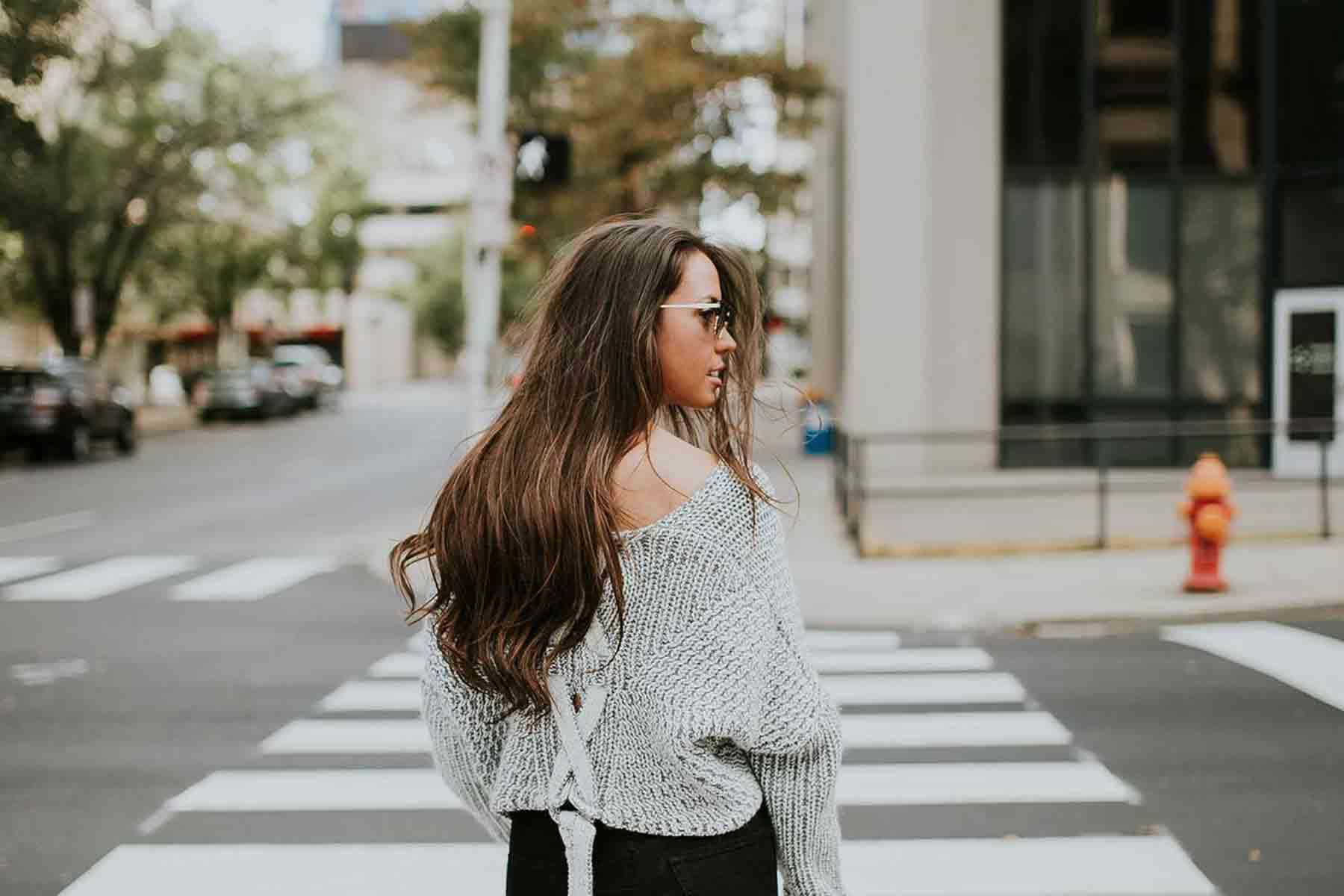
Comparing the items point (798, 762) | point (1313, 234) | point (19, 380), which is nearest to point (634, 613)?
point (798, 762)

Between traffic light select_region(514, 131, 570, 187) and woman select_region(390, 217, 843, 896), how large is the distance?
11921mm

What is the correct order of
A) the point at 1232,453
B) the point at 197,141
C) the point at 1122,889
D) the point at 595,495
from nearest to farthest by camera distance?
1. the point at 595,495
2. the point at 1122,889
3. the point at 1232,453
4. the point at 197,141

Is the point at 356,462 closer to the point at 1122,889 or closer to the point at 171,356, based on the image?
the point at 1122,889

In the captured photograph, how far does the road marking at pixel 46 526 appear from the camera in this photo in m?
16.9

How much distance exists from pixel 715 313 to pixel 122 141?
37.6 m

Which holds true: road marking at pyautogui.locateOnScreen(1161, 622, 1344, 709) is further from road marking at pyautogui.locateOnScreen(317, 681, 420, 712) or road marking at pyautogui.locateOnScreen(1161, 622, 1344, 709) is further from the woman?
the woman

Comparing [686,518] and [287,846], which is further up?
[686,518]

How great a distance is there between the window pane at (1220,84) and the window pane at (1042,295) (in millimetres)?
2042

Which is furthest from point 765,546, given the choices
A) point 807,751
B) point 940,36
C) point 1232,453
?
point 940,36

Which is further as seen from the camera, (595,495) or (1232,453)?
(1232,453)

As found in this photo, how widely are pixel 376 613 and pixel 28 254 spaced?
28.3m

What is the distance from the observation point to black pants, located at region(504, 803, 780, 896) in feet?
7.15

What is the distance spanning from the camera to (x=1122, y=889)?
4.74 metres

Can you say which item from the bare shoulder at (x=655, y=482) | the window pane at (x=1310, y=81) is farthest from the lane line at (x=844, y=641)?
the window pane at (x=1310, y=81)
